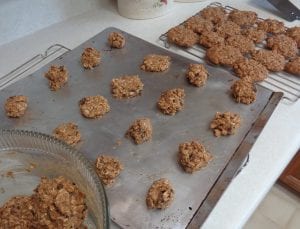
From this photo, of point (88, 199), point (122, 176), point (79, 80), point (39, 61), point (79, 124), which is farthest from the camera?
point (39, 61)

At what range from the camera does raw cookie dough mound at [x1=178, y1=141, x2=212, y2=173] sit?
592 mm

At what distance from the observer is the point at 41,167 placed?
542 millimetres

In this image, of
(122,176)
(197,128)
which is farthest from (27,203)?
(197,128)

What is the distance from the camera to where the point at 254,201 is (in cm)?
57

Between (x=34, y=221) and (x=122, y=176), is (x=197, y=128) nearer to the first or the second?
(x=122, y=176)

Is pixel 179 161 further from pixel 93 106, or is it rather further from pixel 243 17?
pixel 243 17

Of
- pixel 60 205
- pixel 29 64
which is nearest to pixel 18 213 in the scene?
pixel 60 205

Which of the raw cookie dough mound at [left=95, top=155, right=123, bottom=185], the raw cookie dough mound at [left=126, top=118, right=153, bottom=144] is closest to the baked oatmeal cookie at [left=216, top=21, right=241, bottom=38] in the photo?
the raw cookie dough mound at [left=126, top=118, right=153, bottom=144]

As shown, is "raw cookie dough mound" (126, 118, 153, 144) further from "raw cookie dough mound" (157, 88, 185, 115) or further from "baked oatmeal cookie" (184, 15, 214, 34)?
"baked oatmeal cookie" (184, 15, 214, 34)

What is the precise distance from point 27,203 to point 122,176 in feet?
0.54

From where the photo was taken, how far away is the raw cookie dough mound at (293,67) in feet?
2.71

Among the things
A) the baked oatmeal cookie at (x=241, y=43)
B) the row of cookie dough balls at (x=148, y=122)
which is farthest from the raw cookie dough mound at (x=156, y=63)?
the baked oatmeal cookie at (x=241, y=43)

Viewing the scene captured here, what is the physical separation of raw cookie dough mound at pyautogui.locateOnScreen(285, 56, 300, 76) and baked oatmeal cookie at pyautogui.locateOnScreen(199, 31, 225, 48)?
0.19 meters

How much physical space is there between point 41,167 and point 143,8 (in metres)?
0.68
